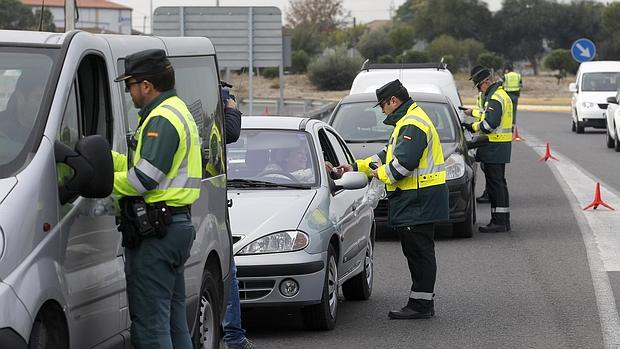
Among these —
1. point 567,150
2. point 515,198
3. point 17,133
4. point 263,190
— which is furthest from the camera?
point 567,150

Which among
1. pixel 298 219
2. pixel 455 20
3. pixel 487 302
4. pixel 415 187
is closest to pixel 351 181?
pixel 415 187

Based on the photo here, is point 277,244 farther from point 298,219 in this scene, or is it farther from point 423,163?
point 423,163

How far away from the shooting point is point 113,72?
6418mm

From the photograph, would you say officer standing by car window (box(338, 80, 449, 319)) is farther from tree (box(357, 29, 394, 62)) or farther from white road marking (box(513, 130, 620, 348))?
tree (box(357, 29, 394, 62))

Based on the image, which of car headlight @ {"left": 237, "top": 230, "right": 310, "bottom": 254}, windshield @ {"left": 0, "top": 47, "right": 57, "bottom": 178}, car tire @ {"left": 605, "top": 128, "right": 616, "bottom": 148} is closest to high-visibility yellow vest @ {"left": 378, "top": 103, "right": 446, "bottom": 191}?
car headlight @ {"left": 237, "top": 230, "right": 310, "bottom": 254}

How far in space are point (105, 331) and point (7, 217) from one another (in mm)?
1132

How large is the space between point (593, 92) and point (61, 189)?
106 feet

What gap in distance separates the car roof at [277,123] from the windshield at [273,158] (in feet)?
0.13

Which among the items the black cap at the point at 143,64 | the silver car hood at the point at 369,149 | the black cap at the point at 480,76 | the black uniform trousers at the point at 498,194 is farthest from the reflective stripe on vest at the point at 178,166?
the black cap at the point at 480,76

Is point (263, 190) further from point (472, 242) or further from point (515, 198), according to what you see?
point (515, 198)

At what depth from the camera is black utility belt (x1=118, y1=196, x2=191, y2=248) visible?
6.07 metres

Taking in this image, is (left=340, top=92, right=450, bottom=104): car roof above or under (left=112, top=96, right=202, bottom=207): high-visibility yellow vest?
under

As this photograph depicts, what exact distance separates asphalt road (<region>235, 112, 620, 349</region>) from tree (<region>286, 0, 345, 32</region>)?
114 m

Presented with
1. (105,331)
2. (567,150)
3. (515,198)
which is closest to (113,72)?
(105,331)
